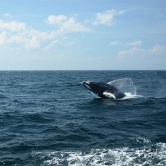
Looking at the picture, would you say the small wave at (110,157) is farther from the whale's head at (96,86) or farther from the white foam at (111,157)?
the whale's head at (96,86)

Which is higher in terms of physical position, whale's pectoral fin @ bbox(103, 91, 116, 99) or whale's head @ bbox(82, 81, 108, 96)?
whale's head @ bbox(82, 81, 108, 96)

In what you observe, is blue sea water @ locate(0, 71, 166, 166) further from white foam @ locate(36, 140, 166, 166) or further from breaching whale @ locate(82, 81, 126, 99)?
breaching whale @ locate(82, 81, 126, 99)

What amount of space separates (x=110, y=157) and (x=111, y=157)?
41 millimetres

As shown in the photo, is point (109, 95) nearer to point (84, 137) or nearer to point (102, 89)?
point (102, 89)

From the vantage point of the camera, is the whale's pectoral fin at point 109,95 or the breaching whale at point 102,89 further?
the whale's pectoral fin at point 109,95

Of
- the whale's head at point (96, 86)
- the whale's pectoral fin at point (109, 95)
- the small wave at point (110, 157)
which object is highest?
the whale's head at point (96, 86)

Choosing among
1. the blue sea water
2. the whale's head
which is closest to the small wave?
the blue sea water

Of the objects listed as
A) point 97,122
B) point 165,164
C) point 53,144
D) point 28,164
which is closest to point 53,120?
point 97,122

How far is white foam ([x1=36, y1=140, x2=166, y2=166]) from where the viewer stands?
11927mm

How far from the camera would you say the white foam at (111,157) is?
11.9 m

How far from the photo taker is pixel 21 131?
56.2 ft

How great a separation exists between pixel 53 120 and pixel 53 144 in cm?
606

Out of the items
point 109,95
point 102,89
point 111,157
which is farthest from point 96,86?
point 111,157

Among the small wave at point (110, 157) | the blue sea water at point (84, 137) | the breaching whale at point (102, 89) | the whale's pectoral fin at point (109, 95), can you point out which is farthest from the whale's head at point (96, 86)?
the small wave at point (110, 157)
